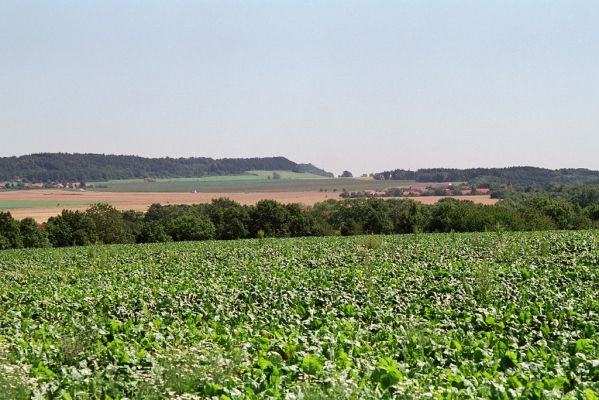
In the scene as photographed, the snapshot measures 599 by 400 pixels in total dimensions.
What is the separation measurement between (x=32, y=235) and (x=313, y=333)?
75.9m

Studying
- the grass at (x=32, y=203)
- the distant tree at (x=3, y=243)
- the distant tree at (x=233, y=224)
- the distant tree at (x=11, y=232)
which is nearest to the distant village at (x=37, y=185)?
the grass at (x=32, y=203)

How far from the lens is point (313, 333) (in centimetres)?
1404

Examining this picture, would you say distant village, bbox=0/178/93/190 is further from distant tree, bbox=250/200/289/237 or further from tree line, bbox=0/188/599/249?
distant tree, bbox=250/200/289/237

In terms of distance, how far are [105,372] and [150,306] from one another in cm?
873

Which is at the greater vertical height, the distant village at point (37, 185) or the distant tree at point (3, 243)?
the distant village at point (37, 185)

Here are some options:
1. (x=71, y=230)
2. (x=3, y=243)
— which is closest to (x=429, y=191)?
(x=71, y=230)

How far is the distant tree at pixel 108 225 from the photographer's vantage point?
87.1 metres

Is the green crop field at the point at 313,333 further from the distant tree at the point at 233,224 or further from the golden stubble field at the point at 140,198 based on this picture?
the golden stubble field at the point at 140,198

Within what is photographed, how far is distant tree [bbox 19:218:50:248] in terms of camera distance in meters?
80.9

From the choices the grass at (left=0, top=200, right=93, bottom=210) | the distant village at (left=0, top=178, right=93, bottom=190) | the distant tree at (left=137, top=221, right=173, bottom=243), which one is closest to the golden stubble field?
the grass at (left=0, top=200, right=93, bottom=210)

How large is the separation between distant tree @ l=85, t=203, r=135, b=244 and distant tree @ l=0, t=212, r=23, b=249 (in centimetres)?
1032

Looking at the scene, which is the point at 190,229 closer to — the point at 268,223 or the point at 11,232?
the point at 268,223

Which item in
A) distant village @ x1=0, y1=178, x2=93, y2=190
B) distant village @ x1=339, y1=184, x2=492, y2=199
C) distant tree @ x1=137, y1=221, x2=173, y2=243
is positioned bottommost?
distant tree @ x1=137, y1=221, x2=173, y2=243

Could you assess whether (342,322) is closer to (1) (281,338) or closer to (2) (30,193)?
(1) (281,338)
